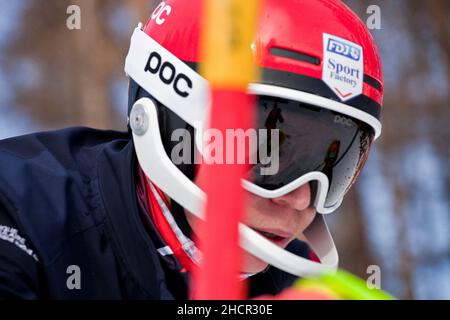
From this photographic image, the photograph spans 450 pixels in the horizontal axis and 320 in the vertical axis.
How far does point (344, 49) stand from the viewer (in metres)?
1.37

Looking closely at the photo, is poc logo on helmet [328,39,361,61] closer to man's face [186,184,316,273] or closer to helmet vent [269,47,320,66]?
helmet vent [269,47,320,66]

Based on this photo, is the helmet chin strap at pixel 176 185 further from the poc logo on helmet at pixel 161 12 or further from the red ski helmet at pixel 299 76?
the poc logo on helmet at pixel 161 12

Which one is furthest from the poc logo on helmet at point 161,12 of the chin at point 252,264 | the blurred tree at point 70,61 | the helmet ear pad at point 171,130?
the blurred tree at point 70,61

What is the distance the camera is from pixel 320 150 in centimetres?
135

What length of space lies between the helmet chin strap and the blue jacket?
3.3 inches

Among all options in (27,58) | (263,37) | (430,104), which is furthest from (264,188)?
(27,58)

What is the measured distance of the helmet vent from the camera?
132 centimetres

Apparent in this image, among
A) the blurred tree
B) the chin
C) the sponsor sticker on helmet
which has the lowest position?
the chin

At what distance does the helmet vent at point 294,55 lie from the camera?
132cm

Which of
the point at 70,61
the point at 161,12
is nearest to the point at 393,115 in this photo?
the point at 70,61

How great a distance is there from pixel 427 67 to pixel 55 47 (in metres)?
3.08

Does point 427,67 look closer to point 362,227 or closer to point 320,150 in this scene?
point 362,227

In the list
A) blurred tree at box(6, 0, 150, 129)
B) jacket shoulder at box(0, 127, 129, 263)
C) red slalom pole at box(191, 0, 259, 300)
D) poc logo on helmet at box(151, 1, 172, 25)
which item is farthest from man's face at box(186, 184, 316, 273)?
blurred tree at box(6, 0, 150, 129)

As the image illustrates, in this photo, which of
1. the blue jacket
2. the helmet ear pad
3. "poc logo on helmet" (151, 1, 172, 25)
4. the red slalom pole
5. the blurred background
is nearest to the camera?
the red slalom pole
